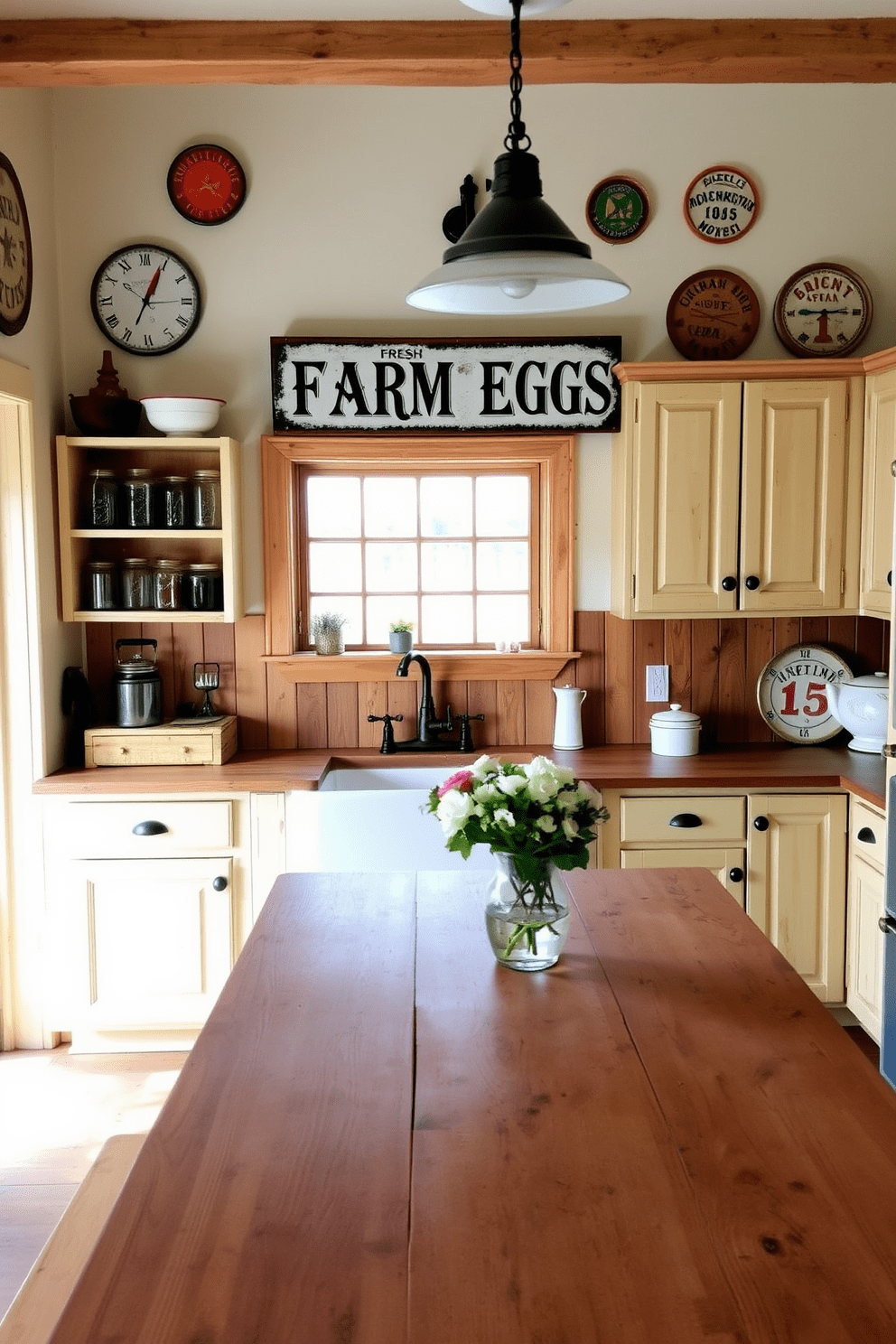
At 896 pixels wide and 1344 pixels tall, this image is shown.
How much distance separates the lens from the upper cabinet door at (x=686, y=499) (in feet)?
13.0

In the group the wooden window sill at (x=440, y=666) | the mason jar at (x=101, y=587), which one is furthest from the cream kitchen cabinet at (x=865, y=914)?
the mason jar at (x=101, y=587)

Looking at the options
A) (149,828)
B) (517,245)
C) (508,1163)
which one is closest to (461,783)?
(508,1163)

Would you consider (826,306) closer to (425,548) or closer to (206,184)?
(425,548)

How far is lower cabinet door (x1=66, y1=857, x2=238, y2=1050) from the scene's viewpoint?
12.6 feet

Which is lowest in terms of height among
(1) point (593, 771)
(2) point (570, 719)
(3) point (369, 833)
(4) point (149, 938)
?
(4) point (149, 938)

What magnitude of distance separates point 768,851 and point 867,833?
0.33 metres

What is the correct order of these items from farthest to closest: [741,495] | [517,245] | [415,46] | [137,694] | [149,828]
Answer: [137,694]
[741,495]
[149,828]
[415,46]
[517,245]

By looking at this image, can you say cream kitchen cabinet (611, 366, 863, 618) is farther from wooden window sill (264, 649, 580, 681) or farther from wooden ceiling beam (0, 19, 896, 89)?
wooden ceiling beam (0, 19, 896, 89)

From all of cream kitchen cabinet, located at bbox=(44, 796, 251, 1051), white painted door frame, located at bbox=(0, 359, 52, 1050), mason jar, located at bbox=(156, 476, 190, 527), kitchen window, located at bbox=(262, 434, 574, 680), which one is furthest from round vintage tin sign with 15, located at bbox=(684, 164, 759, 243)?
cream kitchen cabinet, located at bbox=(44, 796, 251, 1051)

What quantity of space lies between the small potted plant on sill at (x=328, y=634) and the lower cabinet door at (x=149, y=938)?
87cm

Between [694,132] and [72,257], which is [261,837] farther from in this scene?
[694,132]

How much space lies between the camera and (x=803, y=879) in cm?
387

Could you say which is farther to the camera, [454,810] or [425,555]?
[425,555]

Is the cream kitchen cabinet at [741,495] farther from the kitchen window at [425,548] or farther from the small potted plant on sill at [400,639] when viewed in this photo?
the small potted plant on sill at [400,639]
